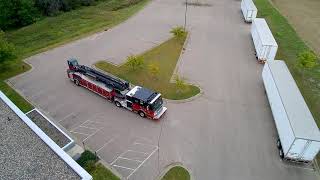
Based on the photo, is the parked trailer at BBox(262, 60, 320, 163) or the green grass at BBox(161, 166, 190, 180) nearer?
the parked trailer at BBox(262, 60, 320, 163)

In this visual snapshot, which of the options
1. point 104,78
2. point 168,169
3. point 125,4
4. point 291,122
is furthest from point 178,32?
point 168,169

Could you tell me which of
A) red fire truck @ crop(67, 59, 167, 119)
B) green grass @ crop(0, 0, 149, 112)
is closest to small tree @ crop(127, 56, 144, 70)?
red fire truck @ crop(67, 59, 167, 119)

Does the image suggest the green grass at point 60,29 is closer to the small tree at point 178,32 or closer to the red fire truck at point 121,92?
the red fire truck at point 121,92

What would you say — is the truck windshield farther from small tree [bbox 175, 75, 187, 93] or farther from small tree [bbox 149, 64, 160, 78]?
small tree [bbox 149, 64, 160, 78]

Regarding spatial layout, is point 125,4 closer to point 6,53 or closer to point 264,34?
point 6,53

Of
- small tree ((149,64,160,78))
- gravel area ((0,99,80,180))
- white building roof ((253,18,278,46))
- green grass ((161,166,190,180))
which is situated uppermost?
white building roof ((253,18,278,46))

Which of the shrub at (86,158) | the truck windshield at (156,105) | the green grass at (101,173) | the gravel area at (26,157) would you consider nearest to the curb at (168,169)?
the green grass at (101,173)

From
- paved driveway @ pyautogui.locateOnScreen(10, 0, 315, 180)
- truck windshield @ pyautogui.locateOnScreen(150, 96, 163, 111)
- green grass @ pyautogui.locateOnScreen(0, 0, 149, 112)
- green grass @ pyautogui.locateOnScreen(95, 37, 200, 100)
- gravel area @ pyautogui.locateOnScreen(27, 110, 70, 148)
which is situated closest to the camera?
paved driveway @ pyautogui.locateOnScreen(10, 0, 315, 180)
